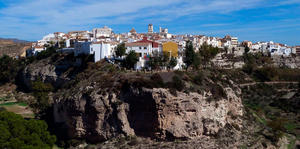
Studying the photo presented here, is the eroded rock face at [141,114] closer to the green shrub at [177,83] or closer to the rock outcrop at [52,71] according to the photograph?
the green shrub at [177,83]

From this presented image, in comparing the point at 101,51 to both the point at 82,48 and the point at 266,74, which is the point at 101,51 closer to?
the point at 82,48

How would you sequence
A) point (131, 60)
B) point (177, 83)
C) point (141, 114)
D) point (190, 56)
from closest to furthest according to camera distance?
point (141, 114) < point (177, 83) < point (131, 60) < point (190, 56)

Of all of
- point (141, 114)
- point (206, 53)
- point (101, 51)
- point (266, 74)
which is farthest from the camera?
point (266, 74)

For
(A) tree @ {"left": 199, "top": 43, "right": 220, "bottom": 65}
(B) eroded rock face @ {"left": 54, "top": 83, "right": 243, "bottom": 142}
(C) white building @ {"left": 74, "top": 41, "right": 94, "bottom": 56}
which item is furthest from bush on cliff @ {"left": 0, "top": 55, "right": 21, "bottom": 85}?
(B) eroded rock face @ {"left": 54, "top": 83, "right": 243, "bottom": 142}

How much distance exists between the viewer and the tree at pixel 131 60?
36812 mm

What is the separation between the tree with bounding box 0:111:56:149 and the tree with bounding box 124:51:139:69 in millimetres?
13994

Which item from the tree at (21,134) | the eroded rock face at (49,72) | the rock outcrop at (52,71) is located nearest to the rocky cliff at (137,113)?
the tree at (21,134)

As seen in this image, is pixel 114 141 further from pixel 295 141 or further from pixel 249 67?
pixel 249 67

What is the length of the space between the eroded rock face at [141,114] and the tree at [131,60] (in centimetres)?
858

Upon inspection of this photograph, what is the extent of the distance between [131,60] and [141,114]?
1027 centimetres

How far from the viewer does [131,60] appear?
3681 cm

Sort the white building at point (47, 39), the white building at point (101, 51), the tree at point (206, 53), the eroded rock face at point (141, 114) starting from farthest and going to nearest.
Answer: the white building at point (47, 39), the tree at point (206, 53), the white building at point (101, 51), the eroded rock face at point (141, 114)

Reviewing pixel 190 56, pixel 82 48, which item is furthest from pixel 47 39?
pixel 190 56

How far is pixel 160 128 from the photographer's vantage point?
90.3ft
